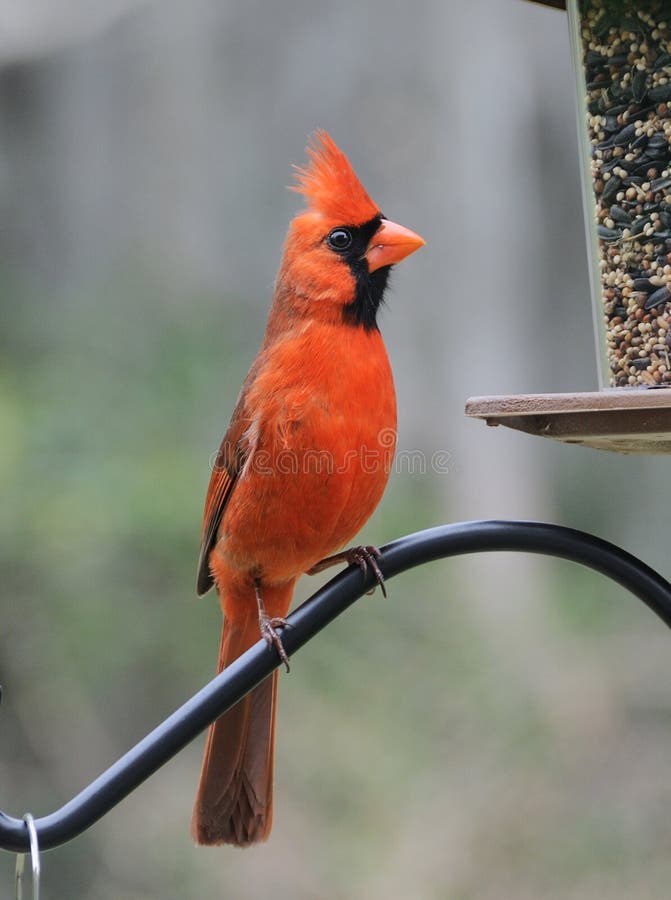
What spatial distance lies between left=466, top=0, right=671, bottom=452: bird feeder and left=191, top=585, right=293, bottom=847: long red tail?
0.96 m

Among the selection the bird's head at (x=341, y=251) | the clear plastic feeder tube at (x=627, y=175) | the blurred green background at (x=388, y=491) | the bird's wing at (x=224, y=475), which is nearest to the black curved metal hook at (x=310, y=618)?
the clear plastic feeder tube at (x=627, y=175)

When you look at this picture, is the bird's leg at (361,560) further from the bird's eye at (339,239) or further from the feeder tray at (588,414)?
the bird's eye at (339,239)

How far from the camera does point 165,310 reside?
5113 millimetres

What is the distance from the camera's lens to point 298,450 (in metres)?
2.23

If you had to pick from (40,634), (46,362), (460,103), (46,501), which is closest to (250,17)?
(460,103)

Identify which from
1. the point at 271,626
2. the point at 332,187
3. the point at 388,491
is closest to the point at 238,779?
the point at 271,626

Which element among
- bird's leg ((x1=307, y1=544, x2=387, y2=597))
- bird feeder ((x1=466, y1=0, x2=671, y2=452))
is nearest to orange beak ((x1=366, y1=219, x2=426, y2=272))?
bird feeder ((x1=466, y1=0, x2=671, y2=452))

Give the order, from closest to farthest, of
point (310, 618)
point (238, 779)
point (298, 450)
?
point (310, 618) < point (298, 450) < point (238, 779)

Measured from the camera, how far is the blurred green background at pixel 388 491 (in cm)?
455

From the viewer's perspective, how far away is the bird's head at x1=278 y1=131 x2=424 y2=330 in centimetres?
241

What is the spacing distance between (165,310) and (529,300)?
166 cm

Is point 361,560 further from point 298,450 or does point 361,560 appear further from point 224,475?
point 224,475

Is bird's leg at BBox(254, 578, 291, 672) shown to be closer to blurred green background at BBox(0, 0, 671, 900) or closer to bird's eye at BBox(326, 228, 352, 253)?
bird's eye at BBox(326, 228, 352, 253)

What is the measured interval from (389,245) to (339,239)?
0.36 feet
